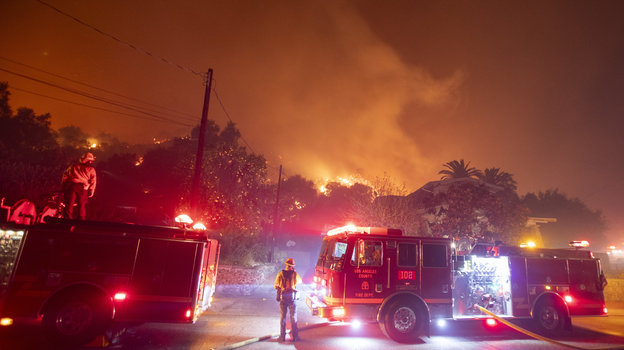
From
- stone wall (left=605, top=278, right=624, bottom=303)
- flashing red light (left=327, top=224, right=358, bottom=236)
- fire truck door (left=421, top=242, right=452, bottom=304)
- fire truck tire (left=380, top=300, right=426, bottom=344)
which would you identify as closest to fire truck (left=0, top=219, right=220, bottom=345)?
flashing red light (left=327, top=224, right=358, bottom=236)

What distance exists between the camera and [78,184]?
8.22 m

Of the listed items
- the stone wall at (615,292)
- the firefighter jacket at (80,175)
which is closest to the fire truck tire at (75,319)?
the firefighter jacket at (80,175)

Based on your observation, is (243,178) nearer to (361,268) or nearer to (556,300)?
(361,268)

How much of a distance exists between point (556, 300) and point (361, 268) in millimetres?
6189

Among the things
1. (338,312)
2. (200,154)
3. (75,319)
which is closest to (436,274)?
(338,312)

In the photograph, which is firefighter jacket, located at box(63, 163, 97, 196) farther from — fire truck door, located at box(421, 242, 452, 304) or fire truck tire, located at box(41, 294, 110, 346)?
fire truck door, located at box(421, 242, 452, 304)

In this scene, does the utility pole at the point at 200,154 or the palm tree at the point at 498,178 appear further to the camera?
the palm tree at the point at 498,178

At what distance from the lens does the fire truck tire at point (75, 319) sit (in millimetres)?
6312

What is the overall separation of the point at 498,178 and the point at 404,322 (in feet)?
123

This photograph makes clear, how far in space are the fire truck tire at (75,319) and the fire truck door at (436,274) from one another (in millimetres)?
7339

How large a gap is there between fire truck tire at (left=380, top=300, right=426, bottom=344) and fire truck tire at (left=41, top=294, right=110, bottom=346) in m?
6.25

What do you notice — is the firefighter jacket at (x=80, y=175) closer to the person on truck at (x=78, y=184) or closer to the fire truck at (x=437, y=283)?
the person on truck at (x=78, y=184)

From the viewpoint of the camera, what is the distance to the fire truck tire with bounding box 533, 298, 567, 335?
890cm

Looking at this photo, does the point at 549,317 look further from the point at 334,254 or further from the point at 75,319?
the point at 75,319
